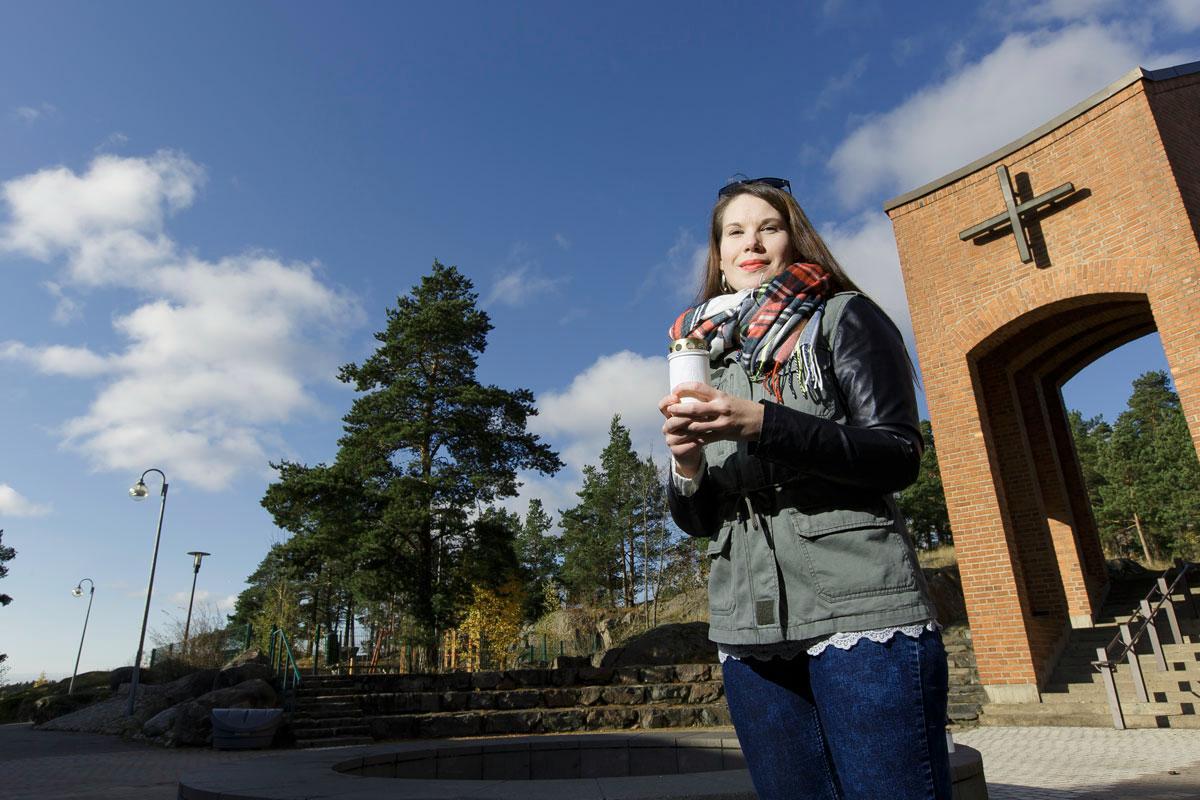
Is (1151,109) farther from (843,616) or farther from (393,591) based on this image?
(393,591)

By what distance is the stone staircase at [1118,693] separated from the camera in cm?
812

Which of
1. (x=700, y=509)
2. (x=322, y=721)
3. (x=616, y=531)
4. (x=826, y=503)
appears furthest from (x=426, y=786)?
(x=616, y=531)

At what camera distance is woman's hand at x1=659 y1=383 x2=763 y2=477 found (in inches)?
42.5

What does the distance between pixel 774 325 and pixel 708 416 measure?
0.34 m

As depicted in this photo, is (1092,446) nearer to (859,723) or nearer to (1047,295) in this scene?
(1047,295)

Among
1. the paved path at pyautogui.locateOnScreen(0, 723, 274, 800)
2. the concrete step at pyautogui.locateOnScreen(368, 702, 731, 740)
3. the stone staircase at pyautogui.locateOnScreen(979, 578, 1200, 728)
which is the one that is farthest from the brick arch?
the paved path at pyautogui.locateOnScreen(0, 723, 274, 800)

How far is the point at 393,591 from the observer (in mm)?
20766

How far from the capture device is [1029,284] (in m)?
9.95

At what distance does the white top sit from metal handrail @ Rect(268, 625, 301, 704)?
14870 millimetres

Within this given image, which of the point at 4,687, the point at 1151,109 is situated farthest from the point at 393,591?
the point at 4,687

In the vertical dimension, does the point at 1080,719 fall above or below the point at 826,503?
below

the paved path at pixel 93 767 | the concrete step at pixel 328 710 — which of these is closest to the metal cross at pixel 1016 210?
the paved path at pixel 93 767

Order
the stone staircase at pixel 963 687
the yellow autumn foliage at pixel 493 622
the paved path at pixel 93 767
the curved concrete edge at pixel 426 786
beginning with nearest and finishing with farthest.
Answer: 1. the curved concrete edge at pixel 426 786
2. the paved path at pixel 93 767
3. the stone staircase at pixel 963 687
4. the yellow autumn foliage at pixel 493 622

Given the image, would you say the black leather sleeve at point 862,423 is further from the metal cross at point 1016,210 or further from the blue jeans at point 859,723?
the metal cross at point 1016,210
